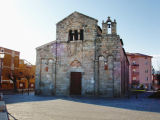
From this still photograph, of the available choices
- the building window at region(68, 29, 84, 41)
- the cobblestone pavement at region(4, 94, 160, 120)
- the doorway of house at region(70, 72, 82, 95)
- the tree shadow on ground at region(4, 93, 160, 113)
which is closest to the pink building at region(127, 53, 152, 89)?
the doorway of house at region(70, 72, 82, 95)

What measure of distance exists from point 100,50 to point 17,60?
30.7m

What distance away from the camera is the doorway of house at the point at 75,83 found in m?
20.0

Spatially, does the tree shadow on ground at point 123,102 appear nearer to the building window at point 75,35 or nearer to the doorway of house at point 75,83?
the doorway of house at point 75,83

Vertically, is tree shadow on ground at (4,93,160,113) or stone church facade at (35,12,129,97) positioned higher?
stone church facade at (35,12,129,97)

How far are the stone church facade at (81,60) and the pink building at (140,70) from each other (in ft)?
133

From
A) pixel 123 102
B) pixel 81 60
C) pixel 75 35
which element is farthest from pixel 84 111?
pixel 75 35

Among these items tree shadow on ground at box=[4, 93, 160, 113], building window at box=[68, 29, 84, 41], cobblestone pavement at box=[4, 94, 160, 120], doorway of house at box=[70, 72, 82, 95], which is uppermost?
building window at box=[68, 29, 84, 41]

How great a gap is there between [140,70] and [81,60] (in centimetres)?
4422

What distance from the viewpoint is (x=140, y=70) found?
58.7m

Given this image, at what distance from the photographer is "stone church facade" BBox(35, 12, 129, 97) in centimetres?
1888

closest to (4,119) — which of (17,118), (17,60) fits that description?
(17,118)

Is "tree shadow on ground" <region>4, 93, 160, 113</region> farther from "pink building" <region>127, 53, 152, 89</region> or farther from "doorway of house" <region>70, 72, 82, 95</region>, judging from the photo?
"pink building" <region>127, 53, 152, 89</region>

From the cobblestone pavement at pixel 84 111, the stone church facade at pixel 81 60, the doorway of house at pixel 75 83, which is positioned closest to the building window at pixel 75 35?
the stone church facade at pixel 81 60

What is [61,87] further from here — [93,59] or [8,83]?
[8,83]
